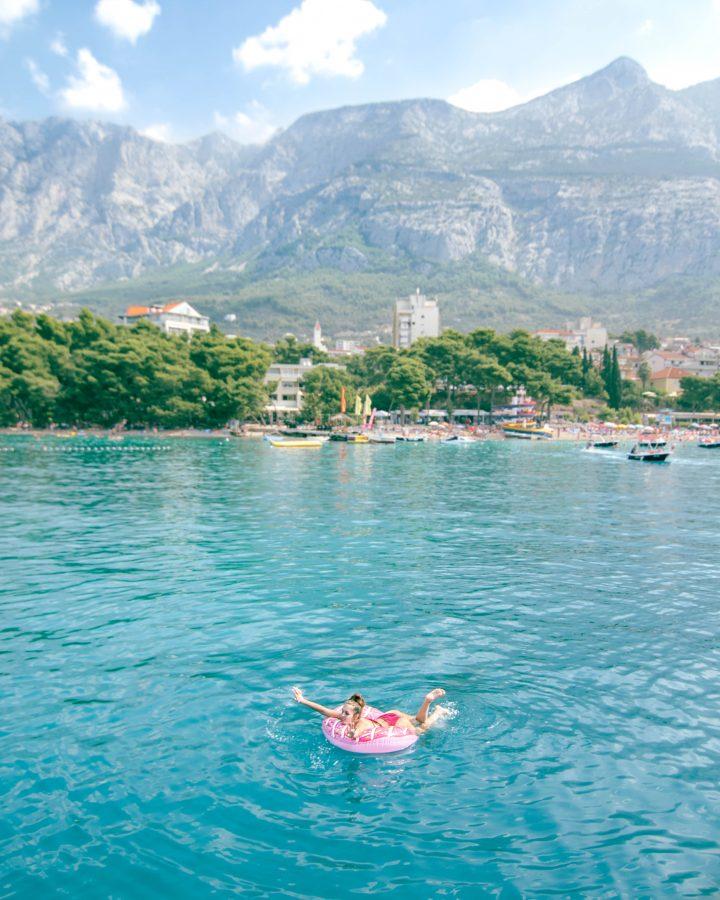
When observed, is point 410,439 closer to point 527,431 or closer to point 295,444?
point 527,431

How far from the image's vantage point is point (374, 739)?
433 inches

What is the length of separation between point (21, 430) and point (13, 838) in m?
109

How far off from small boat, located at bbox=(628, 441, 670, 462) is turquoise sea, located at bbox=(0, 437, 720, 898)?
44.2m

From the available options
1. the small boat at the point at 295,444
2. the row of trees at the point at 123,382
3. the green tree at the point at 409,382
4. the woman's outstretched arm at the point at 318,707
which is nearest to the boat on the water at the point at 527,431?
the green tree at the point at 409,382

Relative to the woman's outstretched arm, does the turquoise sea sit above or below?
below

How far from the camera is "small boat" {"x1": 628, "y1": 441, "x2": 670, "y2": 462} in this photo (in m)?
70.9

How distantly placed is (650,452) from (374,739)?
68414 millimetres

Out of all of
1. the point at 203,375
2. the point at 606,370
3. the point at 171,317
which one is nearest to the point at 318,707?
the point at 203,375

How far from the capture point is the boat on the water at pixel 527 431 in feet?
370

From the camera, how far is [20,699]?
41.8 ft

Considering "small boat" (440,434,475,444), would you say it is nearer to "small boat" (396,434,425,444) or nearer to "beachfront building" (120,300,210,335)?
"small boat" (396,434,425,444)

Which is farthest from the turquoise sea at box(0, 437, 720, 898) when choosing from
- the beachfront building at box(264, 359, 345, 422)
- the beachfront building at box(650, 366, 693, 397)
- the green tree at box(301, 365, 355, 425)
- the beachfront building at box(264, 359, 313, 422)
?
the beachfront building at box(650, 366, 693, 397)

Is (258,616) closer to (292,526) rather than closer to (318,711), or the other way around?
(318,711)

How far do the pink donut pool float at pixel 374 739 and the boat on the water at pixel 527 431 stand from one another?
104211 mm
